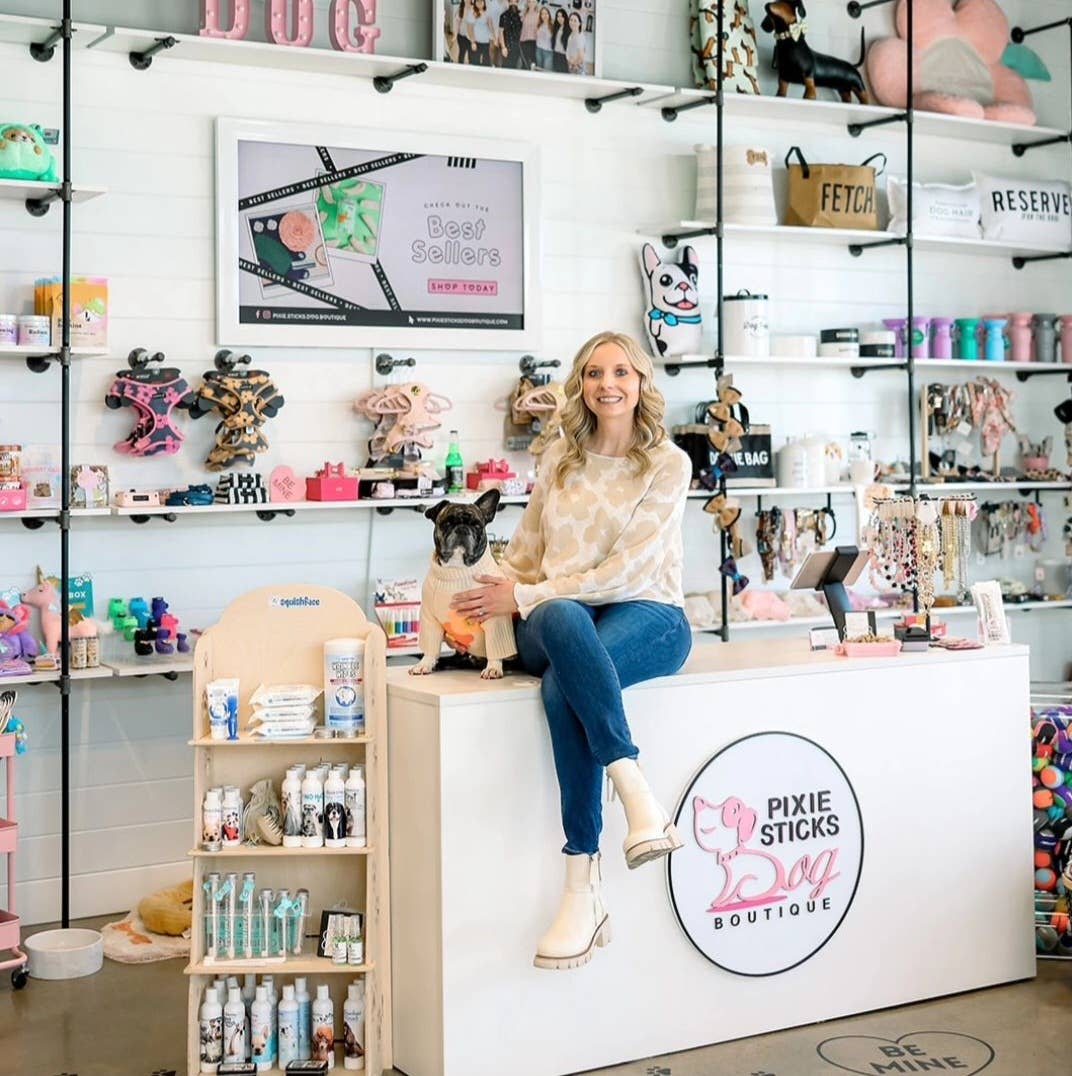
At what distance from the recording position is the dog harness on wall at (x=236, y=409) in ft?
15.7

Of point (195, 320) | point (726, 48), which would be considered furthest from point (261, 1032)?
point (726, 48)

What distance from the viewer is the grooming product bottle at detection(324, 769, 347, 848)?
3.38 m

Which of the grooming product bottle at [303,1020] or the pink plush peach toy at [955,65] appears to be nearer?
the grooming product bottle at [303,1020]

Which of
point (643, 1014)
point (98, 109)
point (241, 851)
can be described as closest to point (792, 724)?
point (643, 1014)

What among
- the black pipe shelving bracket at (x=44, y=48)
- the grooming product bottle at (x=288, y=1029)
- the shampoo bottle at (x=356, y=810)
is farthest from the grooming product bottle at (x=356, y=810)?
the black pipe shelving bracket at (x=44, y=48)

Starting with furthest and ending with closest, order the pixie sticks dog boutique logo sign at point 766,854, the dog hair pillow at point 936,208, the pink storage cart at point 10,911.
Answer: the dog hair pillow at point 936,208
the pink storage cart at point 10,911
the pixie sticks dog boutique logo sign at point 766,854

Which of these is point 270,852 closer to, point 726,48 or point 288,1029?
point 288,1029

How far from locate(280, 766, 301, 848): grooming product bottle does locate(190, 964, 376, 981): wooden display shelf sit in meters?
0.25

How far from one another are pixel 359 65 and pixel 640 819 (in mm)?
2772

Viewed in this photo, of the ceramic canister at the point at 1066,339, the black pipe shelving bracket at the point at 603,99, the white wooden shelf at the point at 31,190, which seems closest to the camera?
the white wooden shelf at the point at 31,190

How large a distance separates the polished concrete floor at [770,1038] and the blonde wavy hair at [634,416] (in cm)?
134

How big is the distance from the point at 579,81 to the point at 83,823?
2.82 m

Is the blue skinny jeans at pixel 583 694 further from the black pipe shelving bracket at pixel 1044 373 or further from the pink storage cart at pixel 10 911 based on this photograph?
the black pipe shelving bracket at pixel 1044 373

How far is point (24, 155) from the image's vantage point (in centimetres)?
439
